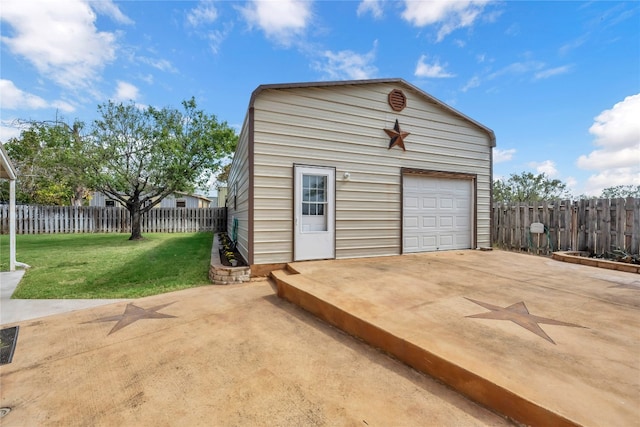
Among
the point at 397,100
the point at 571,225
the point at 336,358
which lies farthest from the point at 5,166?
the point at 571,225

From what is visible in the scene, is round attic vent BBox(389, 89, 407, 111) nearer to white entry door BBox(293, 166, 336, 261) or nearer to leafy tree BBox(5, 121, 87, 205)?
white entry door BBox(293, 166, 336, 261)

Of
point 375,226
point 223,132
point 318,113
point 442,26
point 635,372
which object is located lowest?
point 635,372

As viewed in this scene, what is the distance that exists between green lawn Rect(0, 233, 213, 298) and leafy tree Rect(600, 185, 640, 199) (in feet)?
62.8

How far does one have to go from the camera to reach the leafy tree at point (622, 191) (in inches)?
543

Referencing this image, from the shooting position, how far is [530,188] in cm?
1531

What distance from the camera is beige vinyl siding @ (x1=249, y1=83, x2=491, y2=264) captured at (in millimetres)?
5230

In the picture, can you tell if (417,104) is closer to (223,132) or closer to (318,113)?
(318,113)

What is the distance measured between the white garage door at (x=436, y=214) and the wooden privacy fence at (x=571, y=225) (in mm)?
2157

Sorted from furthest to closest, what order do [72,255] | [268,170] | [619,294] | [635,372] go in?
[72,255] < [268,170] < [619,294] < [635,372]

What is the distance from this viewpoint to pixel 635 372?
1.86 metres

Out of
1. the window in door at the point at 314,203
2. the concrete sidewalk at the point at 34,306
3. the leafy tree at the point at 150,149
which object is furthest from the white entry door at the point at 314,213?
the leafy tree at the point at 150,149

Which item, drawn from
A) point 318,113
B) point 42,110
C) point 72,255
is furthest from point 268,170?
point 42,110

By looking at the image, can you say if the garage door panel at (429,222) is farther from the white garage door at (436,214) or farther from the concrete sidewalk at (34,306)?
the concrete sidewalk at (34,306)

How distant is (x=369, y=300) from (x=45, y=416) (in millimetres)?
2856
